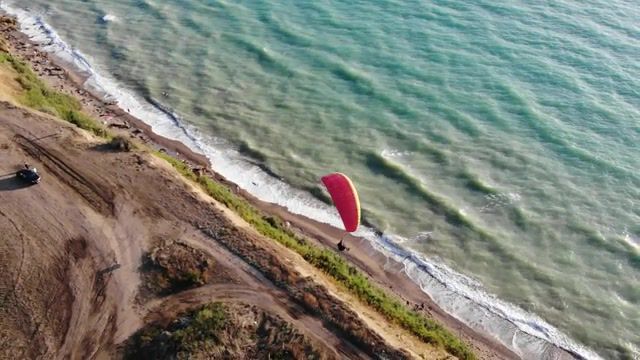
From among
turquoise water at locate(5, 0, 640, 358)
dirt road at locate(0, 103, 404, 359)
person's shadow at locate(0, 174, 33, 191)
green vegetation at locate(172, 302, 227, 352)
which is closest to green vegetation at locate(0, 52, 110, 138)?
dirt road at locate(0, 103, 404, 359)

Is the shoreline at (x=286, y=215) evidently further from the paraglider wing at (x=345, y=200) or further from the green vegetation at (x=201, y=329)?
the green vegetation at (x=201, y=329)

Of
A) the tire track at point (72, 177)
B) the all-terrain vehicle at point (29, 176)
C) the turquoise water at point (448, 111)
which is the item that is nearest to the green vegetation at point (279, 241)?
the tire track at point (72, 177)

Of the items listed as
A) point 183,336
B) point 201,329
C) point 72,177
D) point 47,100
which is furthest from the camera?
point 47,100

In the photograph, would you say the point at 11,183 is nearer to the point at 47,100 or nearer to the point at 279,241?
the point at 47,100

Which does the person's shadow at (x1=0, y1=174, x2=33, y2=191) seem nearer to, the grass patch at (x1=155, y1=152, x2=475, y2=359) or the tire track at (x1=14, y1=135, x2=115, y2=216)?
the tire track at (x1=14, y1=135, x2=115, y2=216)

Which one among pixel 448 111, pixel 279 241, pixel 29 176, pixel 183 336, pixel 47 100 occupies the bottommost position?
pixel 279 241

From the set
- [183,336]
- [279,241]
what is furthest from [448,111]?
[183,336]
